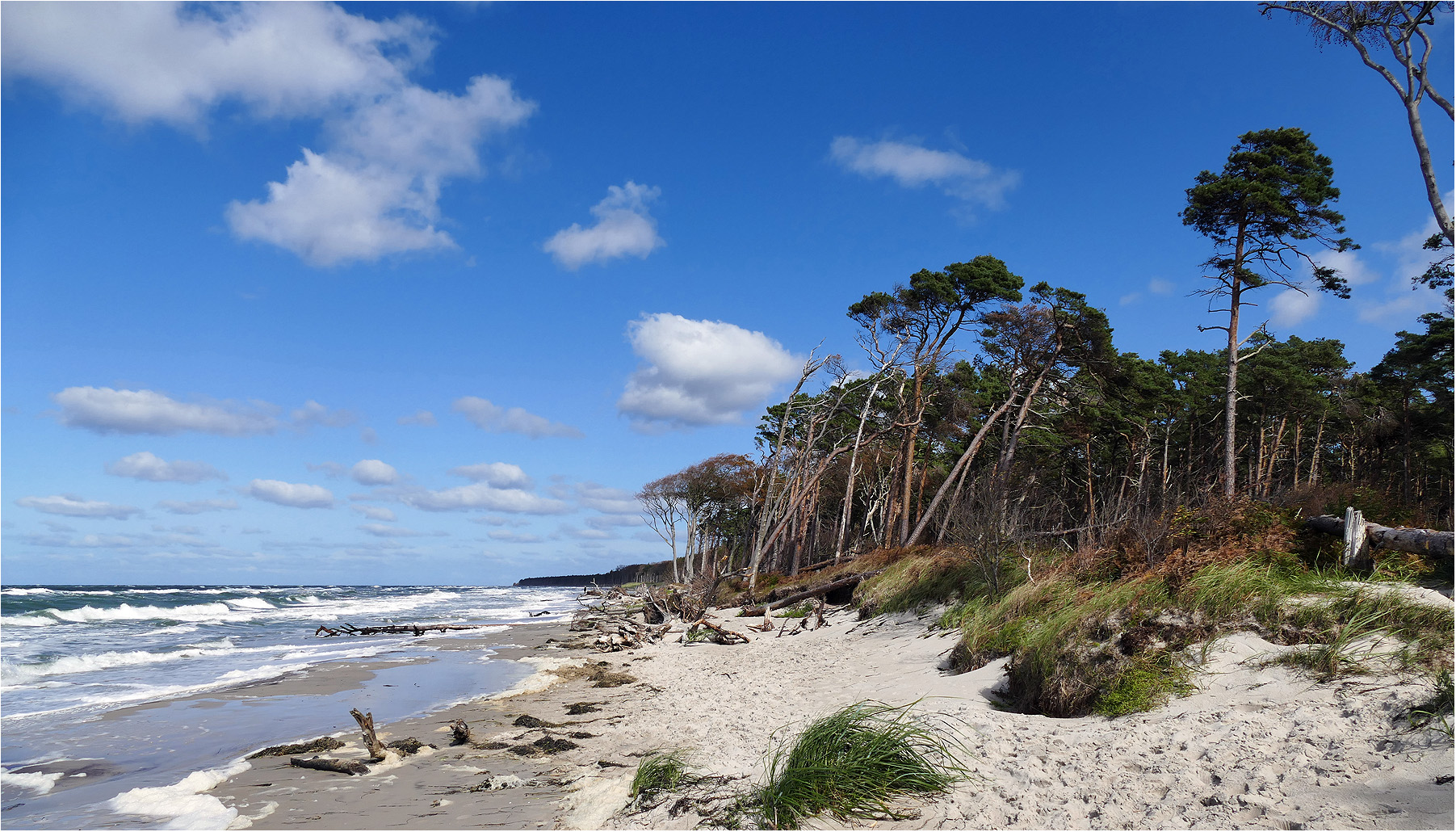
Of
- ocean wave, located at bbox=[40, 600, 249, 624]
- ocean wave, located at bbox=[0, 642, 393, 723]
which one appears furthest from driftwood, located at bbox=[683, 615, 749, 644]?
ocean wave, located at bbox=[40, 600, 249, 624]

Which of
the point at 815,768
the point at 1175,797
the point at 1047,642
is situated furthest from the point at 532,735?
the point at 1175,797

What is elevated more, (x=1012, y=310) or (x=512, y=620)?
(x=1012, y=310)

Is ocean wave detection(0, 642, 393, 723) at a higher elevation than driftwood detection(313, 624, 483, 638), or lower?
higher

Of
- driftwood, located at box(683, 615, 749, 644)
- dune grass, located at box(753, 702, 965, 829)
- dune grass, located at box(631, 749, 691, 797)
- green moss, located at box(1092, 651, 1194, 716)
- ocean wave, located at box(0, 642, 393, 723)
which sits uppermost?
green moss, located at box(1092, 651, 1194, 716)

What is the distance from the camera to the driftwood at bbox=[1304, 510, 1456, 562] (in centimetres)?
747

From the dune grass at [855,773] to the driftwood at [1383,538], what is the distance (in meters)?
5.77

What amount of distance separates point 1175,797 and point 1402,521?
31.4 ft

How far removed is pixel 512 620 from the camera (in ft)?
111

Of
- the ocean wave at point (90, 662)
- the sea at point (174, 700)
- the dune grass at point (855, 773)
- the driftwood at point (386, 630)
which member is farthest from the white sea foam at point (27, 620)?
the dune grass at point (855, 773)

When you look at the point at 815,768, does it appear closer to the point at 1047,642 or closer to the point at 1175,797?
the point at 1175,797

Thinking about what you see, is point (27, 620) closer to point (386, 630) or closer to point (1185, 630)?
point (386, 630)

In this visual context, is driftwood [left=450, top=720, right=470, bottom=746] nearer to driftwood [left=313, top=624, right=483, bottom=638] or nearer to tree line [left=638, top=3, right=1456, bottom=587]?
tree line [left=638, top=3, right=1456, bottom=587]

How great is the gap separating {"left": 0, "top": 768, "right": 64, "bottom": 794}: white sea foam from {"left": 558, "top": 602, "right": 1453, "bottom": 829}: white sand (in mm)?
5699

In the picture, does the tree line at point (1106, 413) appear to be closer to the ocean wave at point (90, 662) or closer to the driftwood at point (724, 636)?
the driftwood at point (724, 636)
